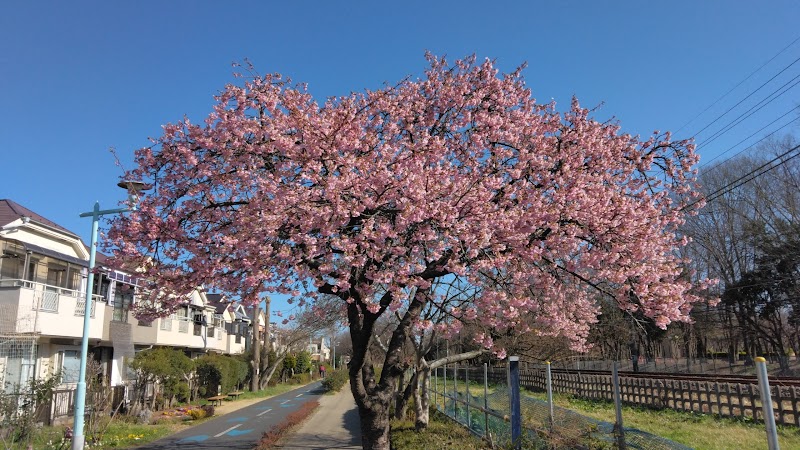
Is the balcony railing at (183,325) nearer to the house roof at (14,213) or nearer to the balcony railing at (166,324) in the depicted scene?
the balcony railing at (166,324)

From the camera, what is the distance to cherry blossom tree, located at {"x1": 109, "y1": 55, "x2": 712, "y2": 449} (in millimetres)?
7957

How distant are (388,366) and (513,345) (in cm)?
755

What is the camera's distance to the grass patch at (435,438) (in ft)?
36.5

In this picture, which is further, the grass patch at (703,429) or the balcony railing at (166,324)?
the balcony railing at (166,324)

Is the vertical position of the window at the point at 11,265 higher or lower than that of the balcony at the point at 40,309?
higher

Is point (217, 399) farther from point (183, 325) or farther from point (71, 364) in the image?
point (71, 364)

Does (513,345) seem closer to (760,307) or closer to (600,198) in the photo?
(600,198)

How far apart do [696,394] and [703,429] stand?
18.1 ft

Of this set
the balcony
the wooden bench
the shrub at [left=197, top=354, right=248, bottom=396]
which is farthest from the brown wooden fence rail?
the balcony

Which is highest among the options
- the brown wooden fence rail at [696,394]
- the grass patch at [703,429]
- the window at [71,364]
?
the window at [71,364]

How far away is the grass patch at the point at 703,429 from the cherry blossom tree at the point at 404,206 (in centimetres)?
309

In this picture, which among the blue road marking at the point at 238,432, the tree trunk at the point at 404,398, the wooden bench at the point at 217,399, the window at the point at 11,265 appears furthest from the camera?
the wooden bench at the point at 217,399

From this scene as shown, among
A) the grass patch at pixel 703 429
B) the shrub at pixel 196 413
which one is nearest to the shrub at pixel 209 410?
the shrub at pixel 196 413

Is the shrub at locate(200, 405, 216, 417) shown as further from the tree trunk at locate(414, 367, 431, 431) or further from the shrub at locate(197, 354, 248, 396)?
the tree trunk at locate(414, 367, 431, 431)
